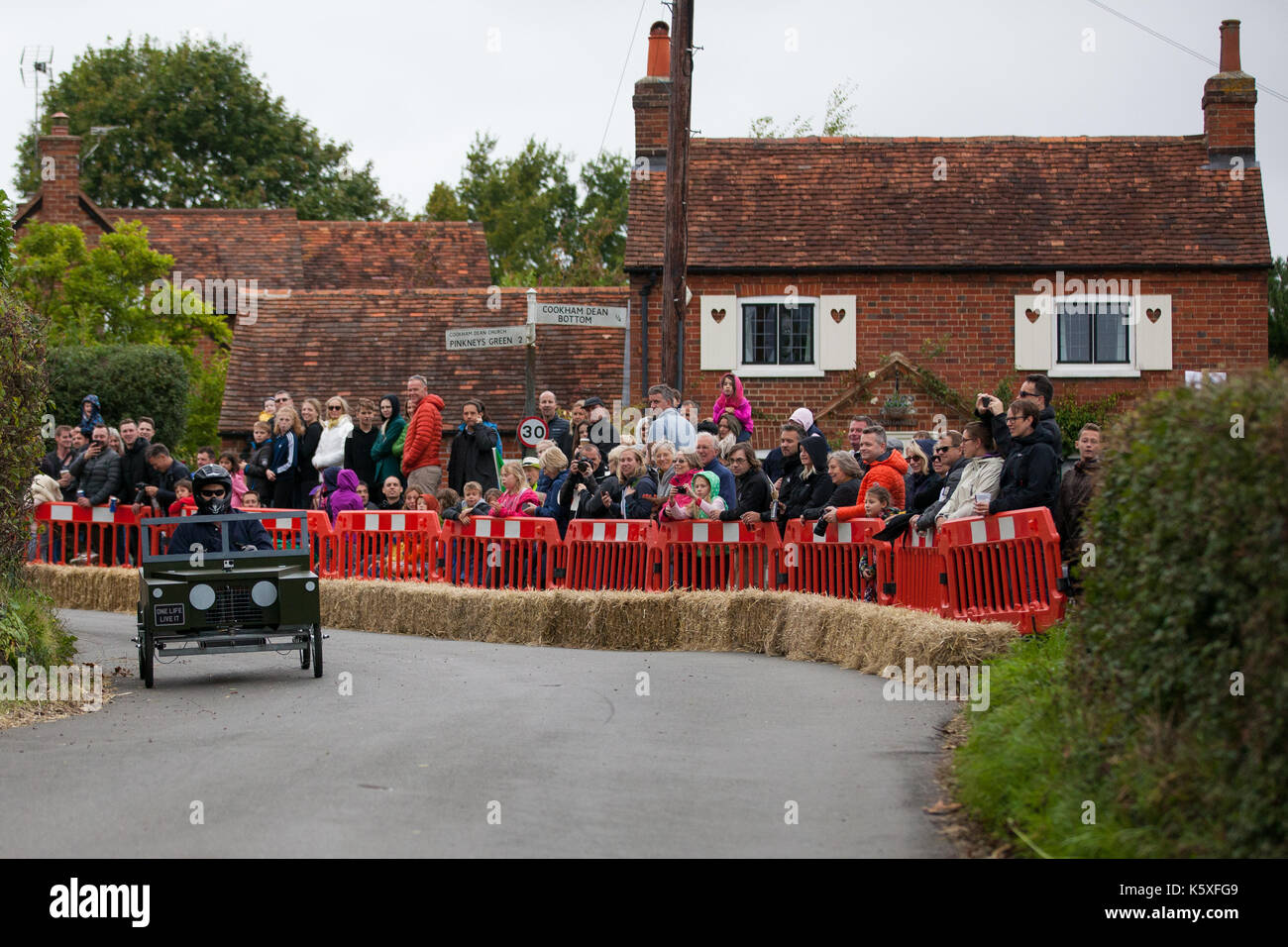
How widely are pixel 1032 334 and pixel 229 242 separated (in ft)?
102

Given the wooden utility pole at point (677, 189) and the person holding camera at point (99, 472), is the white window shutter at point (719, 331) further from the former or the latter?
the person holding camera at point (99, 472)

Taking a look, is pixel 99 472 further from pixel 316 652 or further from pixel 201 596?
pixel 316 652

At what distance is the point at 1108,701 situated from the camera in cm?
750

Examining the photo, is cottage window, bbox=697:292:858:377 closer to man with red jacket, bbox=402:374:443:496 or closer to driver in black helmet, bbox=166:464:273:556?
man with red jacket, bbox=402:374:443:496

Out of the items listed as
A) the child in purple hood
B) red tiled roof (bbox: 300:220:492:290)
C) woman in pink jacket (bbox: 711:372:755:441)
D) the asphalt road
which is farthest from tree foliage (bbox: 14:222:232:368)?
the asphalt road

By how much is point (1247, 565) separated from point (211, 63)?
73.5 meters

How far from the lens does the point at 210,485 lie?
46.6 ft

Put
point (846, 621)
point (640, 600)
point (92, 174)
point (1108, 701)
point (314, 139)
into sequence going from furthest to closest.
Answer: point (314, 139) < point (92, 174) < point (640, 600) < point (846, 621) < point (1108, 701)

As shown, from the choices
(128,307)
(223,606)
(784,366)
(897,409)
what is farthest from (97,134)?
(223,606)

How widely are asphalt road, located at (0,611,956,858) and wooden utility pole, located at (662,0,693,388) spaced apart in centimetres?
1003

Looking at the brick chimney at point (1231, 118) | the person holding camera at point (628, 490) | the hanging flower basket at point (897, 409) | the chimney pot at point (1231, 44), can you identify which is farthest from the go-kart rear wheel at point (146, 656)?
the chimney pot at point (1231, 44)

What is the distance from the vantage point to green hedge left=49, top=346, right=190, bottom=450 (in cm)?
3903

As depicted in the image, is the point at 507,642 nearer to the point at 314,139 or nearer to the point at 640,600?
the point at 640,600
